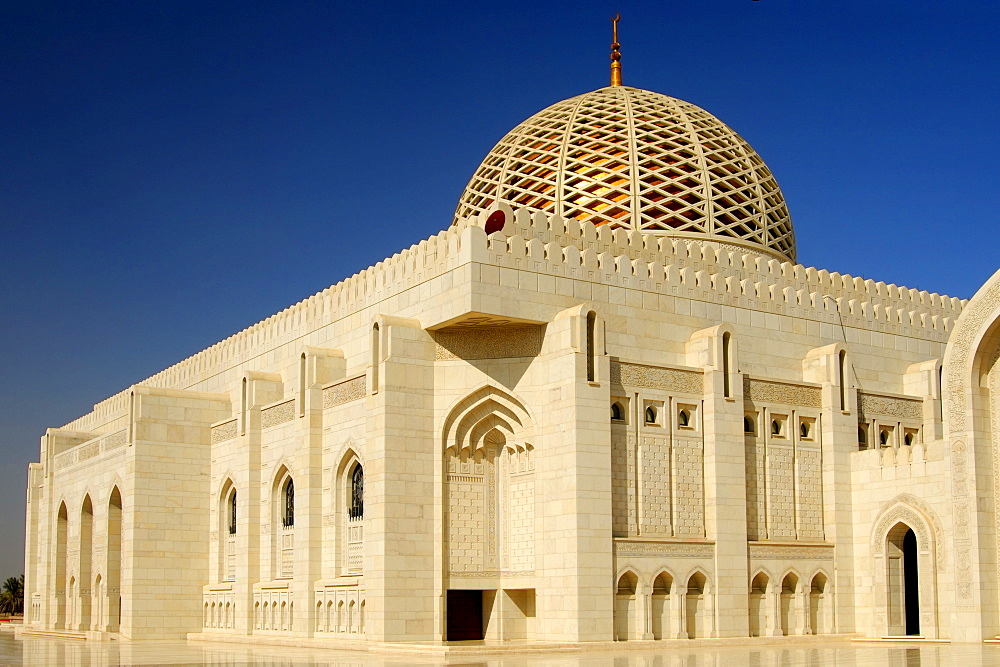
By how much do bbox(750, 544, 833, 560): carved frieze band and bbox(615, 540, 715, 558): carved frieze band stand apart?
944mm

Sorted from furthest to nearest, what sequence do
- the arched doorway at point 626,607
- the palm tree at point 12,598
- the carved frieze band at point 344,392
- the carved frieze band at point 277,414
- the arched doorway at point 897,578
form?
the palm tree at point 12,598, the carved frieze band at point 277,414, the arched doorway at point 897,578, the carved frieze band at point 344,392, the arched doorway at point 626,607

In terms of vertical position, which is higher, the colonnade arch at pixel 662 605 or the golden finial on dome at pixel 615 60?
the golden finial on dome at pixel 615 60

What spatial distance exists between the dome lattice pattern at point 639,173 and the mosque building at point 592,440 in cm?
6

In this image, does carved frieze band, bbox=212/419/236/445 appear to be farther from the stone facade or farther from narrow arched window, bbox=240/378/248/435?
narrow arched window, bbox=240/378/248/435

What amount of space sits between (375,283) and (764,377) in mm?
6258

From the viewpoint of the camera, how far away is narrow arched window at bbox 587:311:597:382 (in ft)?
54.2

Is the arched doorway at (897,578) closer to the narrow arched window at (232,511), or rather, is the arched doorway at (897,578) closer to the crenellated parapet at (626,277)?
the crenellated parapet at (626,277)

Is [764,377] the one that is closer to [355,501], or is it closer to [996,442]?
[996,442]

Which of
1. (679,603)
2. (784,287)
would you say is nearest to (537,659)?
(679,603)

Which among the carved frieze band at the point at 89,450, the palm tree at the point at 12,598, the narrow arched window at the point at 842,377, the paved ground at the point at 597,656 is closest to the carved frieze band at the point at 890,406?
the narrow arched window at the point at 842,377

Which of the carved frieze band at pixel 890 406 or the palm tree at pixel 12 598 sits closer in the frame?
the carved frieze band at pixel 890 406

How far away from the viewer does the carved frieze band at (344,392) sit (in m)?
17.7

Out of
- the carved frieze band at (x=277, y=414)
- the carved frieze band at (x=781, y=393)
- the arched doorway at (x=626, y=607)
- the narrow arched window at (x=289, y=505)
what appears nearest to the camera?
the arched doorway at (x=626, y=607)

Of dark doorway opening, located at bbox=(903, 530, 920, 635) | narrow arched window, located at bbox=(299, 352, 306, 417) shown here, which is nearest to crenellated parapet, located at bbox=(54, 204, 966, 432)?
narrow arched window, located at bbox=(299, 352, 306, 417)
